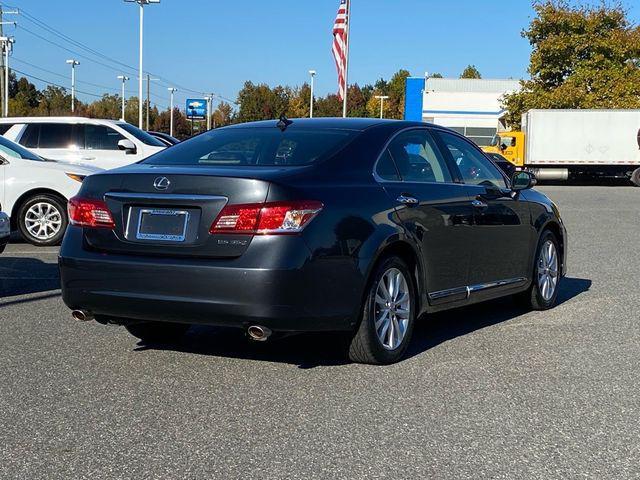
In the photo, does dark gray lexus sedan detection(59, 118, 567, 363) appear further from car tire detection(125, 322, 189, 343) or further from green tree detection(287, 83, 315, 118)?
green tree detection(287, 83, 315, 118)

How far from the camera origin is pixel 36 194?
42.0 ft

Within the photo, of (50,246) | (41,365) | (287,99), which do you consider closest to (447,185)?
(41,365)

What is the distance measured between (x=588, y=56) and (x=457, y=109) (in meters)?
14.2

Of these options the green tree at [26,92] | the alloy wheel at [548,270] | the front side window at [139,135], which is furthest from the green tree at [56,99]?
the alloy wheel at [548,270]

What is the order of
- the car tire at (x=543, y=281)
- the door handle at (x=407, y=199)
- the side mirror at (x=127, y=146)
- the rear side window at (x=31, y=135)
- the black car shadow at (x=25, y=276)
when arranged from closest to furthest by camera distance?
1. the door handle at (x=407, y=199)
2. the car tire at (x=543, y=281)
3. the black car shadow at (x=25, y=276)
4. the side mirror at (x=127, y=146)
5. the rear side window at (x=31, y=135)

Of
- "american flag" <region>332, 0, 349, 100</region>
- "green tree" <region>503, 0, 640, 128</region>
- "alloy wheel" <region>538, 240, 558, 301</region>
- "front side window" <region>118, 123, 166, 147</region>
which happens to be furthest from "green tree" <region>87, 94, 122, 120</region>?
"alloy wheel" <region>538, 240, 558, 301</region>

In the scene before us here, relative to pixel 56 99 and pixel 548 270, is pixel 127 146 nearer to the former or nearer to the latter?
pixel 548 270

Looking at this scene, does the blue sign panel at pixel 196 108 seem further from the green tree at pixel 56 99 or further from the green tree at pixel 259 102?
the green tree at pixel 56 99

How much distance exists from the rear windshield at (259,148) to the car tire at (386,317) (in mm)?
843

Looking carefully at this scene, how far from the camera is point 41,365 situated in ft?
19.0

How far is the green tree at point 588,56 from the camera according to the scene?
5019 centimetres

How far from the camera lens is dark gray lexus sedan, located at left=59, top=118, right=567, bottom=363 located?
516cm

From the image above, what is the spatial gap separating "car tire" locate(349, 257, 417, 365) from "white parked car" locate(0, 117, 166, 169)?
10.4 meters

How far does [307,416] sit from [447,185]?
2.47 metres
